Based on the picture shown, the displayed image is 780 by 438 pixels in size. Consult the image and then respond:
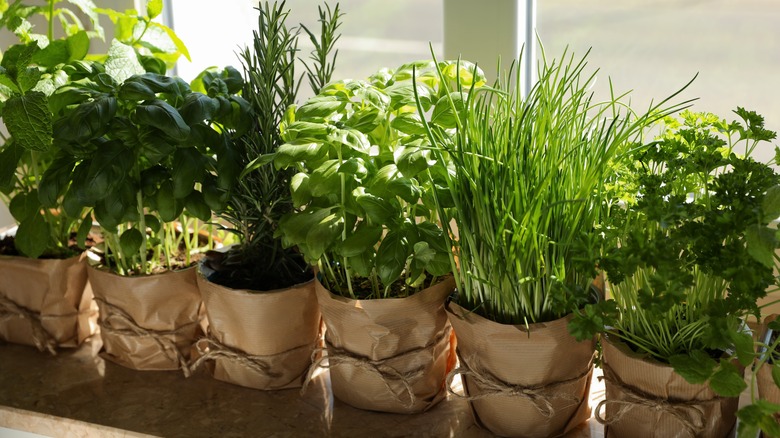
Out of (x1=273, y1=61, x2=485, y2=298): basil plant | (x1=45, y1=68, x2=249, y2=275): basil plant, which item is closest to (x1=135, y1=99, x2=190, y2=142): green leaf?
(x1=45, y1=68, x2=249, y2=275): basil plant

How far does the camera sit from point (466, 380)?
35.8 inches

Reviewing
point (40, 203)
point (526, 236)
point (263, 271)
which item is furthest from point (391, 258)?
point (40, 203)

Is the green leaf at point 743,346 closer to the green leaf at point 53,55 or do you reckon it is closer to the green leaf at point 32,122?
the green leaf at point 32,122

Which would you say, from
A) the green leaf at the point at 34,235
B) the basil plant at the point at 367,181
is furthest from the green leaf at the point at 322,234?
the green leaf at the point at 34,235

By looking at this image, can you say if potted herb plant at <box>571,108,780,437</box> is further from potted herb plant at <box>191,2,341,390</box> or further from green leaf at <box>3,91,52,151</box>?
green leaf at <box>3,91,52,151</box>

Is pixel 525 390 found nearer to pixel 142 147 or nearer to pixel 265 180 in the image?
pixel 265 180

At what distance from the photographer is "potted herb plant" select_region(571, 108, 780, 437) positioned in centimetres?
69

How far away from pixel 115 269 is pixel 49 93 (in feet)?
0.83

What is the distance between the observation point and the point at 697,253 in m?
0.71

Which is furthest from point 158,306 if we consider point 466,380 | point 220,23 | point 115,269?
point 220,23

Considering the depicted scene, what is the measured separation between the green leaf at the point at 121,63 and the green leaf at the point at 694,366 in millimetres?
698

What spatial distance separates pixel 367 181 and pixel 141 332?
409mm

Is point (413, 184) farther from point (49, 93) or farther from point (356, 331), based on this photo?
point (49, 93)

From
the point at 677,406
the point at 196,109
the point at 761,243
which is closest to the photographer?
the point at 761,243
